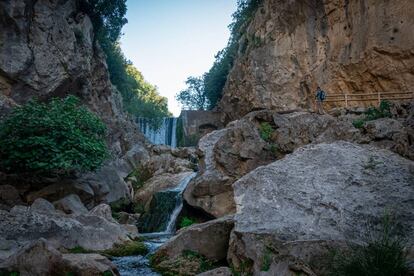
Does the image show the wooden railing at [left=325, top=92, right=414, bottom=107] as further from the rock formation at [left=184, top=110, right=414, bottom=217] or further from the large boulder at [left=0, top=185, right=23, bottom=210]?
the large boulder at [left=0, top=185, right=23, bottom=210]

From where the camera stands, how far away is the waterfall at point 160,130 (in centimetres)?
4562

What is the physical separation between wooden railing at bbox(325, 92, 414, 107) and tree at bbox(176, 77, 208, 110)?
2845 cm

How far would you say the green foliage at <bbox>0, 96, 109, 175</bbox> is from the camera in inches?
609

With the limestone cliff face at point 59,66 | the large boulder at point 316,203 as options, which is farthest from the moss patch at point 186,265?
the limestone cliff face at point 59,66

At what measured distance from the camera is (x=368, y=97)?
94.5 feet

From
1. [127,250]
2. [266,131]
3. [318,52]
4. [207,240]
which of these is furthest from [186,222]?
[318,52]

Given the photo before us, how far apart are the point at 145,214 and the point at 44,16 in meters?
15.7

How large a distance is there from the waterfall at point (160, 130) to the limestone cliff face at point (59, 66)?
12306 mm

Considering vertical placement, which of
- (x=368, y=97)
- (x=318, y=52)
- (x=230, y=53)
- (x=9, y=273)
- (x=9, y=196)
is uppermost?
(x=230, y=53)

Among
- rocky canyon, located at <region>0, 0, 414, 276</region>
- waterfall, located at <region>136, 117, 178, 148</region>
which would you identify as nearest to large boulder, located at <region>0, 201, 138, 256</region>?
rocky canyon, located at <region>0, 0, 414, 276</region>

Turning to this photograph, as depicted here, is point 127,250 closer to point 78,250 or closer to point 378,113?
point 78,250

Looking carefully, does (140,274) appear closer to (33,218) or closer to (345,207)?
(33,218)

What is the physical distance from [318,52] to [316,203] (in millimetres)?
27397

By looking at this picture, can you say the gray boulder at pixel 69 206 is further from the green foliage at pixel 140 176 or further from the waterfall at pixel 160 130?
the waterfall at pixel 160 130
